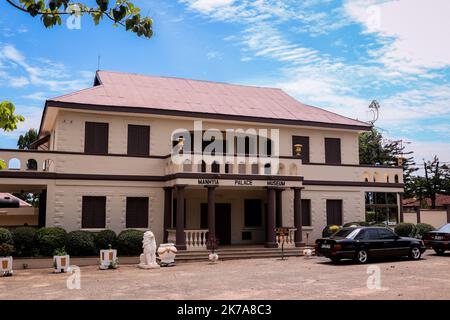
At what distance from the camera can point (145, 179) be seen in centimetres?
2242

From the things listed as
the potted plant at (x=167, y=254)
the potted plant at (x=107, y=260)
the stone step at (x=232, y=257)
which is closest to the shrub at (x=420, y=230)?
the stone step at (x=232, y=257)

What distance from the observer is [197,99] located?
26.0 meters

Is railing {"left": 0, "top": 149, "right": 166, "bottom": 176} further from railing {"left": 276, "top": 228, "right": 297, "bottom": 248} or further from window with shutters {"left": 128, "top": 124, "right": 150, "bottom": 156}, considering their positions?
railing {"left": 276, "top": 228, "right": 297, "bottom": 248}

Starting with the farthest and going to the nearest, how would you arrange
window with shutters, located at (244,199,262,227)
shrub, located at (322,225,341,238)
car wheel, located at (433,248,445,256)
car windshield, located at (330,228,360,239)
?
window with shutters, located at (244,199,262,227)
shrub, located at (322,225,341,238)
car wheel, located at (433,248,445,256)
car windshield, located at (330,228,360,239)

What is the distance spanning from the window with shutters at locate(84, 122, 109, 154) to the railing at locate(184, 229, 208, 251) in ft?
18.6

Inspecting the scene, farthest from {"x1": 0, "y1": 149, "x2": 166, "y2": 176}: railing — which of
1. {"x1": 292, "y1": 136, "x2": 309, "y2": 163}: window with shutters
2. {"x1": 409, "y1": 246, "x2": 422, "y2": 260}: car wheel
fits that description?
{"x1": 409, "y1": 246, "x2": 422, "y2": 260}: car wheel

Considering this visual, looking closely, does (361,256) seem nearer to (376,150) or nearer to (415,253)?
(415,253)

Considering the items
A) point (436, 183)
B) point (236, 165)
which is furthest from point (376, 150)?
point (236, 165)

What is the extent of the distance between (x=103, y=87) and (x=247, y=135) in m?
7.99

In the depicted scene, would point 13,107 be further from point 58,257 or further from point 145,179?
point 145,179

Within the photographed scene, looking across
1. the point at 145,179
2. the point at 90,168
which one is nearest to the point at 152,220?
the point at 145,179

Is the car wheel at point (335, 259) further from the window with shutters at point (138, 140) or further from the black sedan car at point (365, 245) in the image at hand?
the window with shutters at point (138, 140)

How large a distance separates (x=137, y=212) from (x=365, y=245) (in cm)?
1051

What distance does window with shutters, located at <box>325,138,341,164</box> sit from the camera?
26.9 meters
